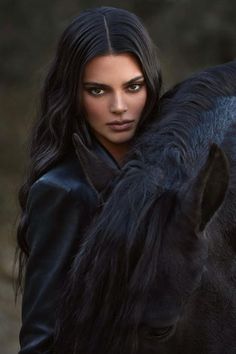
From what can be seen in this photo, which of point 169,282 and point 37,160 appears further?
point 37,160

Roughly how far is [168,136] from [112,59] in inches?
15.4

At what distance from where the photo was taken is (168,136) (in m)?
3.01

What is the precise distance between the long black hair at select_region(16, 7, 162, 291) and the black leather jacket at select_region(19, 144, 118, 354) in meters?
0.16

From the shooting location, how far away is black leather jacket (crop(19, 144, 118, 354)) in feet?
10.0

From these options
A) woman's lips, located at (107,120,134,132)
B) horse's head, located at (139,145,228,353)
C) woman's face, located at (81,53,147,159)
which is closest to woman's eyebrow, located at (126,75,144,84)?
woman's face, located at (81,53,147,159)

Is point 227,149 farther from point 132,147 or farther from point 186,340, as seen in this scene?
point 186,340

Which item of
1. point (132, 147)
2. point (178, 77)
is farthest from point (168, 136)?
point (178, 77)

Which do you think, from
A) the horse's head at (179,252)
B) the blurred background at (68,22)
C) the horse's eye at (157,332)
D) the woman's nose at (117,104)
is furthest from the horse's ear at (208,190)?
the blurred background at (68,22)

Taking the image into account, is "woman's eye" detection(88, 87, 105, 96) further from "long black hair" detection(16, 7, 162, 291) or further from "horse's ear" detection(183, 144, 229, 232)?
"horse's ear" detection(183, 144, 229, 232)

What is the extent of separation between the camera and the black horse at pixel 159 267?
105 inches

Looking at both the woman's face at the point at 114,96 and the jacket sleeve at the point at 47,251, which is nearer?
the jacket sleeve at the point at 47,251

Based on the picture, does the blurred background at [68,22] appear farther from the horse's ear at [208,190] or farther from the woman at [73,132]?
the horse's ear at [208,190]

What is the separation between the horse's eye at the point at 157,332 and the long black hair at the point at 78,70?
30.5 inches

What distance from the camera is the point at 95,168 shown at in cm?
296
